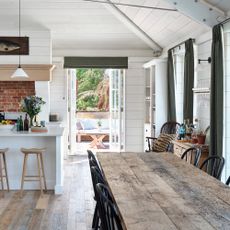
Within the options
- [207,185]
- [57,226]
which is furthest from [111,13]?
[207,185]

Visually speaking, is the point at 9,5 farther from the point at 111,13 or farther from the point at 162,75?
the point at 162,75

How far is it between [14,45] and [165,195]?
20.7ft

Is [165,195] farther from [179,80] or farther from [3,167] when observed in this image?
[179,80]

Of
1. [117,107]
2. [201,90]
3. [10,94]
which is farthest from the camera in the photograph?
[117,107]

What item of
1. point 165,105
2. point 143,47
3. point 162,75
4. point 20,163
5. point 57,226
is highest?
point 143,47

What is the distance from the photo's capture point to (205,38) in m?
5.79

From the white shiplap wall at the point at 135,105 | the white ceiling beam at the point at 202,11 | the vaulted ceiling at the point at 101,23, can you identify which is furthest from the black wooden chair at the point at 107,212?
the white shiplap wall at the point at 135,105

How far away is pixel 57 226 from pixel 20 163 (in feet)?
6.43

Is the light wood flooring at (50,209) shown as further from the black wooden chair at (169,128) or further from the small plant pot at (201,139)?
the small plant pot at (201,139)

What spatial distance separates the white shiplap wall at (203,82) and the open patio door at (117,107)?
132 inches

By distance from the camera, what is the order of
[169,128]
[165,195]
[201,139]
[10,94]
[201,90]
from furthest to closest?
[10,94], [169,128], [201,90], [201,139], [165,195]

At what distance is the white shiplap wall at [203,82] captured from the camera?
5.76 m

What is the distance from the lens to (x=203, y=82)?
6.00m

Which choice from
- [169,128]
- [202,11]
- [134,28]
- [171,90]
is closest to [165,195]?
[202,11]
